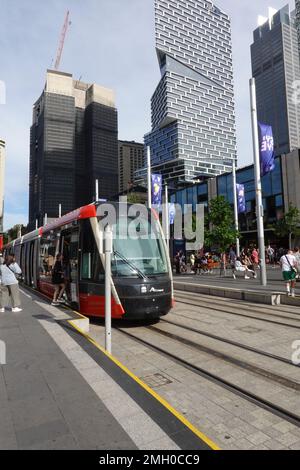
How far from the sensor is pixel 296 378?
509 cm

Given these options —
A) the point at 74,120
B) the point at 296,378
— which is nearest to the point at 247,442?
the point at 296,378

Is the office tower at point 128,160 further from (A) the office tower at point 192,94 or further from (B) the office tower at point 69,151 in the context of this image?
(A) the office tower at point 192,94

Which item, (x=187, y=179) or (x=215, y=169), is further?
(x=215, y=169)

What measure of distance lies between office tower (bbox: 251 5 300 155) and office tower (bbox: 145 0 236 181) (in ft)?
97.2

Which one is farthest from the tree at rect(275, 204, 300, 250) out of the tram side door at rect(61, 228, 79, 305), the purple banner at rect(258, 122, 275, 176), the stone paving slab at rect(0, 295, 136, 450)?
the stone paving slab at rect(0, 295, 136, 450)

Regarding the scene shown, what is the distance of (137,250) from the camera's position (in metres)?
8.57

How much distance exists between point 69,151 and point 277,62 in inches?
2598

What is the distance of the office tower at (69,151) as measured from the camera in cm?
9381

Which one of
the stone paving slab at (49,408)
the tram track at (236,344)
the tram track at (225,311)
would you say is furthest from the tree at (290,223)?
the stone paving slab at (49,408)

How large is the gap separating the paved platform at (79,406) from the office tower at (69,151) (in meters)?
83.5

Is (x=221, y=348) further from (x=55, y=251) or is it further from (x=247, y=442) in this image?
(x=55, y=251)

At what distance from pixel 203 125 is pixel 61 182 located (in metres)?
46.5

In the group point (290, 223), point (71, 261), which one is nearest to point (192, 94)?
point (290, 223)
